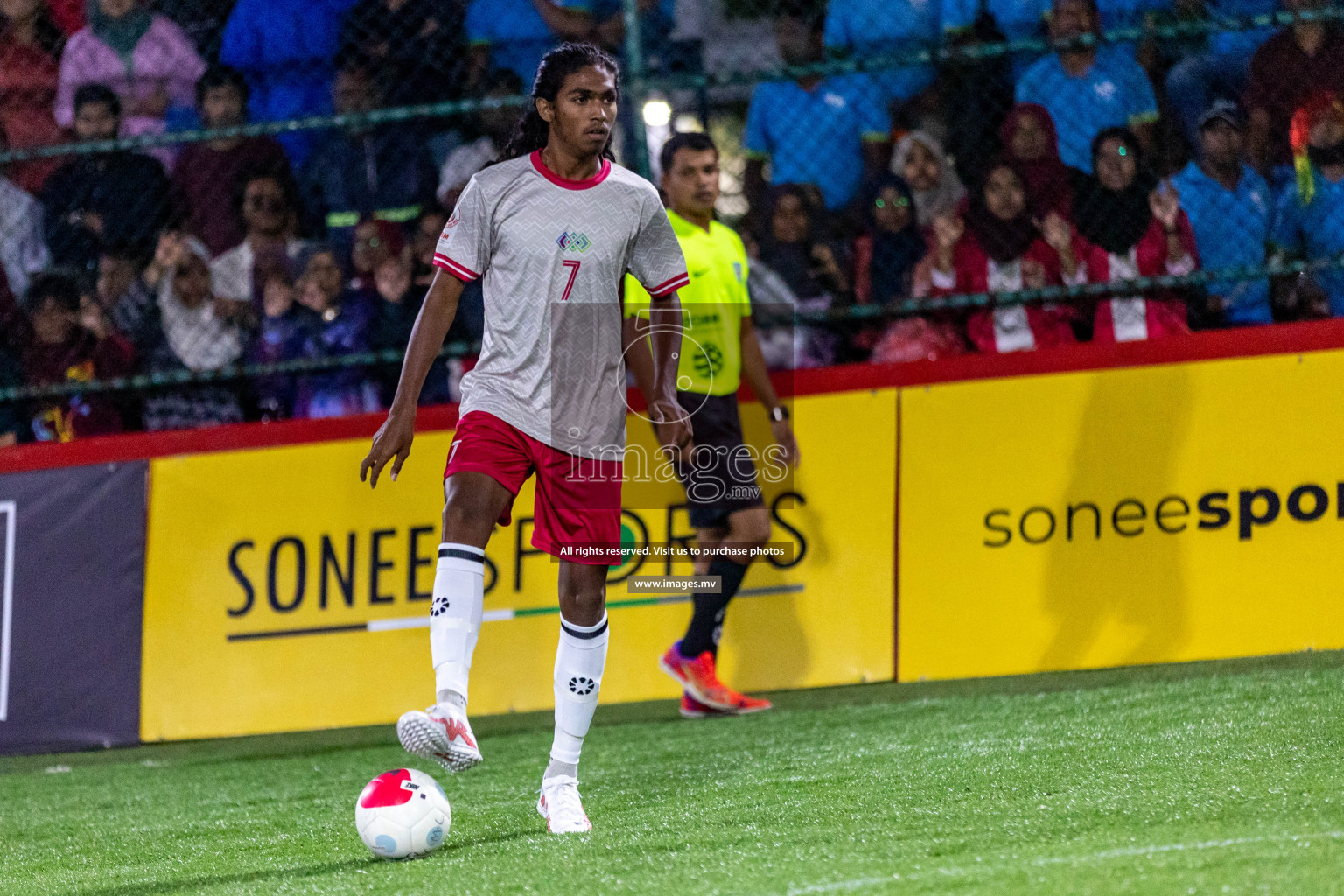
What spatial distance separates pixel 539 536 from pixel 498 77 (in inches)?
145

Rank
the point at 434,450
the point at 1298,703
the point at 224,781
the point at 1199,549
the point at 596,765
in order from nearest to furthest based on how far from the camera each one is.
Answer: the point at 1298,703
the point at 596,765
the point at 224,781
the point at 1199,549
the point at 434,450

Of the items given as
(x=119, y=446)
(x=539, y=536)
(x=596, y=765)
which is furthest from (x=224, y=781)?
(x=539, y=536)

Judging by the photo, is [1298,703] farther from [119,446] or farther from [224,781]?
[119,446]

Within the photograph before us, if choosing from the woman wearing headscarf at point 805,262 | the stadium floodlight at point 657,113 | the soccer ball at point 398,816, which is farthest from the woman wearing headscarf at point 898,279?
the soccer ball at point 398,816

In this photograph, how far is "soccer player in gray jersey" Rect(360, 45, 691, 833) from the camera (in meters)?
3.96

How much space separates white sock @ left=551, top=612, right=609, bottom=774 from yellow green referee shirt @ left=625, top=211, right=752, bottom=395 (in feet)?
8.00

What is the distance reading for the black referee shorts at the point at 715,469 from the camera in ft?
20.9

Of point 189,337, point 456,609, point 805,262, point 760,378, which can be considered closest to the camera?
point 456,609

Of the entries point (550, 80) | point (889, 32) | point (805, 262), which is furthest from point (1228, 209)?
point (550, 80)

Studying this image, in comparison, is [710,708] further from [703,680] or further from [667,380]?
[667,380]

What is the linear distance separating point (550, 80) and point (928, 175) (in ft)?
10.4

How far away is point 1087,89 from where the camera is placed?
6.65m

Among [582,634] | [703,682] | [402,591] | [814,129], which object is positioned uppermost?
[814,129]

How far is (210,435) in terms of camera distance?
703 cm
